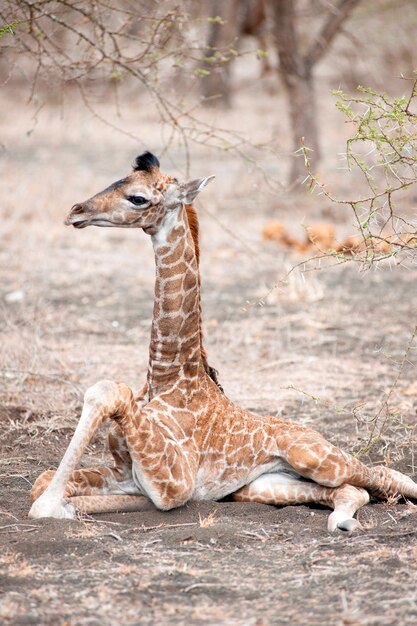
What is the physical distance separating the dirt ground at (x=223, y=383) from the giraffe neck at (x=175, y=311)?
1.10 ft

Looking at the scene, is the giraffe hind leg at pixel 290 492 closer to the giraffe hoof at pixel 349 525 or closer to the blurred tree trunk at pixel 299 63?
the giraffe hoof at pixel 349 525

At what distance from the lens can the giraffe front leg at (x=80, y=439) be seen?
506 centimetres

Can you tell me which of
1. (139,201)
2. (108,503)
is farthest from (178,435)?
(139,201)

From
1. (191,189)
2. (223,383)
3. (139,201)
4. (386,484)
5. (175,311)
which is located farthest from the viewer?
(223,383)

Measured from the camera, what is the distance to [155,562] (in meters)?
4.62

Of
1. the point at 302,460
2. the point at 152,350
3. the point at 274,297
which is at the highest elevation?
the point at 274,297

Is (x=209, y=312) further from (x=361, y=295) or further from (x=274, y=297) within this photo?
(x=361, y=295)

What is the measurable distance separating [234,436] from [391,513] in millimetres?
967

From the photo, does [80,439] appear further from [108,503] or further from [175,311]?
[175,311]

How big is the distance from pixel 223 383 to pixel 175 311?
112 inches

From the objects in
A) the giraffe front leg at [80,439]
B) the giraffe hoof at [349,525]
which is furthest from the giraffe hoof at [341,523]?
the giraffe front leg at [80,439]

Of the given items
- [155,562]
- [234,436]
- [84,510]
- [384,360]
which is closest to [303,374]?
[384,360]

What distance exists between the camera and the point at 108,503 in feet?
17.9

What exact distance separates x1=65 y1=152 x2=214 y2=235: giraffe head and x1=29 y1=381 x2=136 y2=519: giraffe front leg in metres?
0.86
